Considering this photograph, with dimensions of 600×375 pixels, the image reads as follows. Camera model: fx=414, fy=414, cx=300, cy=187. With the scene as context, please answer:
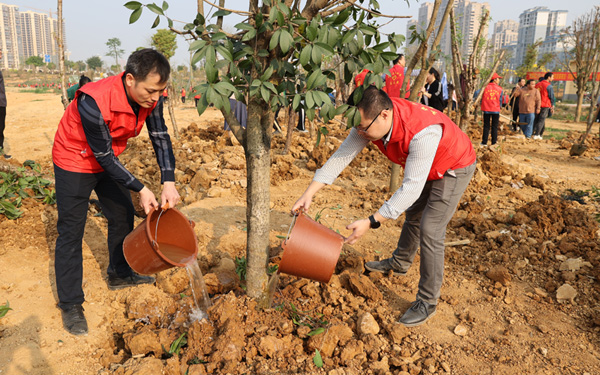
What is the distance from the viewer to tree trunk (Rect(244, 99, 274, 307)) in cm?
214

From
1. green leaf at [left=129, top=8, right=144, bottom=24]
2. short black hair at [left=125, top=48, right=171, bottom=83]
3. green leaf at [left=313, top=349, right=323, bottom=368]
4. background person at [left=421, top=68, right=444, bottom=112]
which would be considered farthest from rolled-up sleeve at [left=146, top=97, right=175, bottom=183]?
background person at [left=421, top=68, right=444, bottom=112]

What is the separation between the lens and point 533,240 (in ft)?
11.5

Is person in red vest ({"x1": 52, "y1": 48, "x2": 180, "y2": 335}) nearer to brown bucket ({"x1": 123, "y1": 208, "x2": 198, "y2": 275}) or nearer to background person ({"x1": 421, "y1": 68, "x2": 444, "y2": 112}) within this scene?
brown bucket ({"x1": 123, "y1": 208, "x2": 198, "y2": 275})

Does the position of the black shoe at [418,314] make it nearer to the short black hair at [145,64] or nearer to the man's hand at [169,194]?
the man's hand at [169,194]

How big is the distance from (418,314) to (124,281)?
6.31 ft

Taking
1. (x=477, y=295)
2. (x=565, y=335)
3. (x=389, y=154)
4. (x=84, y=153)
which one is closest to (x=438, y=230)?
(x=389, y=154)

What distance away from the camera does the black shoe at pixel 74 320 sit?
7.60 feet

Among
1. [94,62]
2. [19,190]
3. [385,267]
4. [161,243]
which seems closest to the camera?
[161,243]

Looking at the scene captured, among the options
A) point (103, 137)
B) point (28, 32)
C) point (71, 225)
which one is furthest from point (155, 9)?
point (28, 32)

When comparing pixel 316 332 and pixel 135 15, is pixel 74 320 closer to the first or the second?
pixel 316 332

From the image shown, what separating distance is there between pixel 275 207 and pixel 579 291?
263 cm

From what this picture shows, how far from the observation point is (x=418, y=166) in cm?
216

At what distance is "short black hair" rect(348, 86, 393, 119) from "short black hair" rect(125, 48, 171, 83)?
37.4 inches

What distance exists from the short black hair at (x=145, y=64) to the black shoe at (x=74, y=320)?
138 cm
